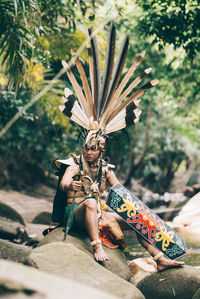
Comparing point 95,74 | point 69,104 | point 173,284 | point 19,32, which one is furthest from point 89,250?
point 19,32

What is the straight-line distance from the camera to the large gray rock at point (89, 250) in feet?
12.4

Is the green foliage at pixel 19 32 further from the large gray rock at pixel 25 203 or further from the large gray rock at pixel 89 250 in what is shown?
the large gray rock at pixel 25 203

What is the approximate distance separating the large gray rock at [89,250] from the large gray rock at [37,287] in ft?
7.02

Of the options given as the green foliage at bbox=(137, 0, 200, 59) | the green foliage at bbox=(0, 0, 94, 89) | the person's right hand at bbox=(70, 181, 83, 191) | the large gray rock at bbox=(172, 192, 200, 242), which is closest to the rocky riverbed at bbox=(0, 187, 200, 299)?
the person's right hand at bbox=(70, 181, 83, 191)

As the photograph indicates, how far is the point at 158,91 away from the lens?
12.0 metres

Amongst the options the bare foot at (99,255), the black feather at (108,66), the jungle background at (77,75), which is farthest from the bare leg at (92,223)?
the black feather at (108,66)

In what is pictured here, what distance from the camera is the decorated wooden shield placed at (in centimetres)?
384

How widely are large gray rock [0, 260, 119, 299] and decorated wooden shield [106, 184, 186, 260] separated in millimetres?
2256

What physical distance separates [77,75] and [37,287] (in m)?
8.14

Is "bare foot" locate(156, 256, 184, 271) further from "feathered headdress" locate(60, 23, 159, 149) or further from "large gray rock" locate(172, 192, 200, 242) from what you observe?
"large gray rock" locate(172, 192, 200, 242)

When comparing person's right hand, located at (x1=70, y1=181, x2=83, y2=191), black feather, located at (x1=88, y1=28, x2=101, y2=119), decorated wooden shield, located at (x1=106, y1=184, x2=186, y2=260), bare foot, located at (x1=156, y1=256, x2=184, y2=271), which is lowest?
bare foot, located at (x1=156, y1=256, x2=184, y2=271)

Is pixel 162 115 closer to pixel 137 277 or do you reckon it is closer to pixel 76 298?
pixel 137 277

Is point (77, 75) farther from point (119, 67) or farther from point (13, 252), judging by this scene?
point (13, 252)

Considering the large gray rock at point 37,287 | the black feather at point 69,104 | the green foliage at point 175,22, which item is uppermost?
the green foliage at point 175,22
